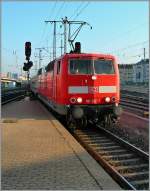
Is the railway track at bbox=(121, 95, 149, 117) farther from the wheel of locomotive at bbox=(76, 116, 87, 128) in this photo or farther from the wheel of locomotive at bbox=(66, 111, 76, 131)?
the wheel of locomotive at bbox=(66, 111, 76, 131)

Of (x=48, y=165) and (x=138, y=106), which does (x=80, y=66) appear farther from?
(x=138, y=106)

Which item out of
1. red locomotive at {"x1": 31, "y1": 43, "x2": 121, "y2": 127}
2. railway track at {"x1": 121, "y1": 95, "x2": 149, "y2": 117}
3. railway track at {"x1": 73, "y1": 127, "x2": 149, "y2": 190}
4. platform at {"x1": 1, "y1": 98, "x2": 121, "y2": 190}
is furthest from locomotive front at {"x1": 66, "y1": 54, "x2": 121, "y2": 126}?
railway track at {"x1": 121, "y1": 95, "x2": 149, "y2": 117}

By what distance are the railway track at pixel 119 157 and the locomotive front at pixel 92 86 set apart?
28.0 inches

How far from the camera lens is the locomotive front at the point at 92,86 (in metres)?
15.5

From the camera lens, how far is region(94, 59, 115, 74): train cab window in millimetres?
15898

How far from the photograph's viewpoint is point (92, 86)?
15.6m

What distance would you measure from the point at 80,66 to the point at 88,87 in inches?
32.9

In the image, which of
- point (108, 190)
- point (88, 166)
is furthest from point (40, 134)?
point (108, 190)

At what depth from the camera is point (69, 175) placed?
7.52 meters

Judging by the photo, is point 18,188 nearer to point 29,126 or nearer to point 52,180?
point 52,180

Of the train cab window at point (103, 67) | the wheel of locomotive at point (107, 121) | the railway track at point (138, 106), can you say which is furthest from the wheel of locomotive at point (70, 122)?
the railway track at point (138, 106)

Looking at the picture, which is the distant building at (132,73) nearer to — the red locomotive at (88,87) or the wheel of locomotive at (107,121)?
the wheel of locomotive at (107,121)

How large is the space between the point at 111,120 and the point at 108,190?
9930 mm

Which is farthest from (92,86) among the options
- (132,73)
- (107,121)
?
(132,73)
